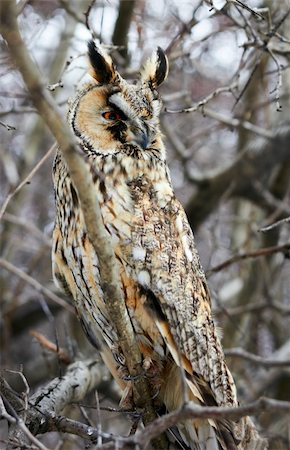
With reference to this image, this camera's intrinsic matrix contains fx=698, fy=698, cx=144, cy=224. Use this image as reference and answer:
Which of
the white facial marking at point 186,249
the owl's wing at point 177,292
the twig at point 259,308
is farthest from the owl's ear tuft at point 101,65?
the twig at point 259,308

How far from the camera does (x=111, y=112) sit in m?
3.10

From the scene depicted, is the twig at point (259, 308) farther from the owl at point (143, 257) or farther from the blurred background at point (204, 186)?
the owl at point (143, 257)

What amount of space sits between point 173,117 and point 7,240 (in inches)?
88.7

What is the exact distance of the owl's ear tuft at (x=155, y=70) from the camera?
3.28 meters

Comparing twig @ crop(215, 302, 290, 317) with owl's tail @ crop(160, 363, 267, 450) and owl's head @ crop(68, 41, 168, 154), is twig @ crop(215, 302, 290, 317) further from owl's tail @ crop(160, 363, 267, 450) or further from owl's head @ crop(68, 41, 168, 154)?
owl's head @ crop(68, 41, 168, 154)

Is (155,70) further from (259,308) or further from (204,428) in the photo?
(259,308)

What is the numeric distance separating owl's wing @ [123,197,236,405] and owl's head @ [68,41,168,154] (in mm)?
336

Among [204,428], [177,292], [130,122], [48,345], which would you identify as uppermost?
[130,122]

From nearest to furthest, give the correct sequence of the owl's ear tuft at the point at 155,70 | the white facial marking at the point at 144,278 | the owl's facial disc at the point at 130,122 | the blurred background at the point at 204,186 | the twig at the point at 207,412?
1. the twig at the point at 207,412
2. the white facial marking at the point at 144,278
3. the owl's facial disc at the point at 130,122
4. the owl's ear tuft at the point at 155,70
5. the blurred background at the point at 204,186

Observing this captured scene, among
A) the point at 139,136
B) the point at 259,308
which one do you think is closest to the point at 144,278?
the point at 139,136

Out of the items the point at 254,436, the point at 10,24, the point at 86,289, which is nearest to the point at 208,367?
the point at 254,436

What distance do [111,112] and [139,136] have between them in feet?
0.56

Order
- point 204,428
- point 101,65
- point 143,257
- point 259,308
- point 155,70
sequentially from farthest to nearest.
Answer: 1. point 259,308
2. point 155,70
3. point 101,65
4. point 204,428
5. point 143,257

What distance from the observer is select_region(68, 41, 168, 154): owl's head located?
307cm
